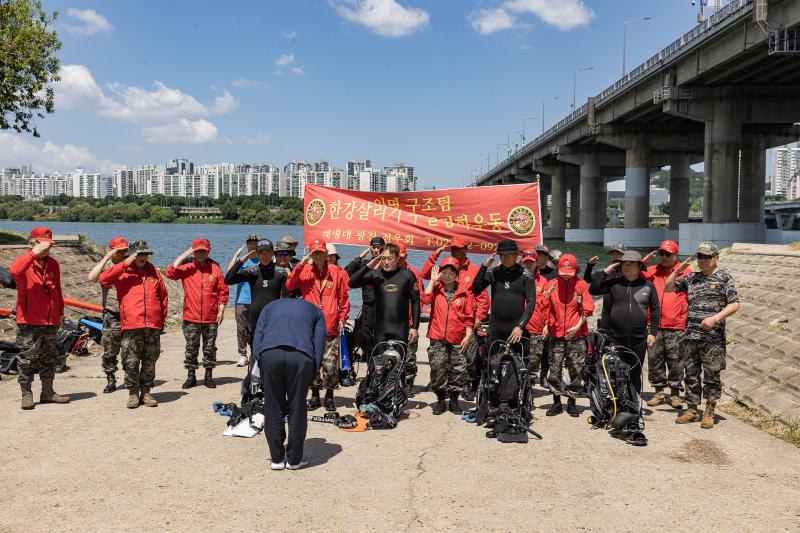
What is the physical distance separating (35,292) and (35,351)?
2.57ft

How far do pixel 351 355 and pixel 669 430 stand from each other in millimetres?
5113

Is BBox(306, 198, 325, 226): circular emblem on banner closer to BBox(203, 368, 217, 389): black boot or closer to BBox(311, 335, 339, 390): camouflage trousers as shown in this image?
BBox(203, 368, 217, 389): black boot

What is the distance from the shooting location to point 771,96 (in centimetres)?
4741

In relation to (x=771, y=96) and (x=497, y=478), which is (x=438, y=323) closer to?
(x=497, y=478)

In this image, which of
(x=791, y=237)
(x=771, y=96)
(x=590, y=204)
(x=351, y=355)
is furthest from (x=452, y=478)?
(x=791, y=237)

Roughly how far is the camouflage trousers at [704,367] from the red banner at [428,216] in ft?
11.1

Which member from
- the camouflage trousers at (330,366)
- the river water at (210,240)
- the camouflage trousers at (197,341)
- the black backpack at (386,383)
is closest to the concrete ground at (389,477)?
the black backpack at (386,383)

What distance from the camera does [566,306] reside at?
8.94 metres

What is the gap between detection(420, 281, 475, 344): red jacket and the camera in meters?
8.74

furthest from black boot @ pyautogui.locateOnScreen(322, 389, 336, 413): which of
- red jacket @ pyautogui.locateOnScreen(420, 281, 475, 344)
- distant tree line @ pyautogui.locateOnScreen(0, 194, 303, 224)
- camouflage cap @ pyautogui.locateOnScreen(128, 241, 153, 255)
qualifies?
distant tree line @ pyautogui.locateOnScreen(0, 194, 303, 224)

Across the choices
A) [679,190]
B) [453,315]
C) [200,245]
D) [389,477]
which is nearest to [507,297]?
[453,315]

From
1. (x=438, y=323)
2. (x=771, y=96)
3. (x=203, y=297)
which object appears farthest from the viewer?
(x=771, y=96)

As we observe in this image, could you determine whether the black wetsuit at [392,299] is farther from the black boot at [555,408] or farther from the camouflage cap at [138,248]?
the camouflage cap at [138,248]

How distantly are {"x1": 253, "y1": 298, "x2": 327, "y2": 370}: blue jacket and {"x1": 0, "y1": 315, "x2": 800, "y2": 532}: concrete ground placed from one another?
1.23 m
